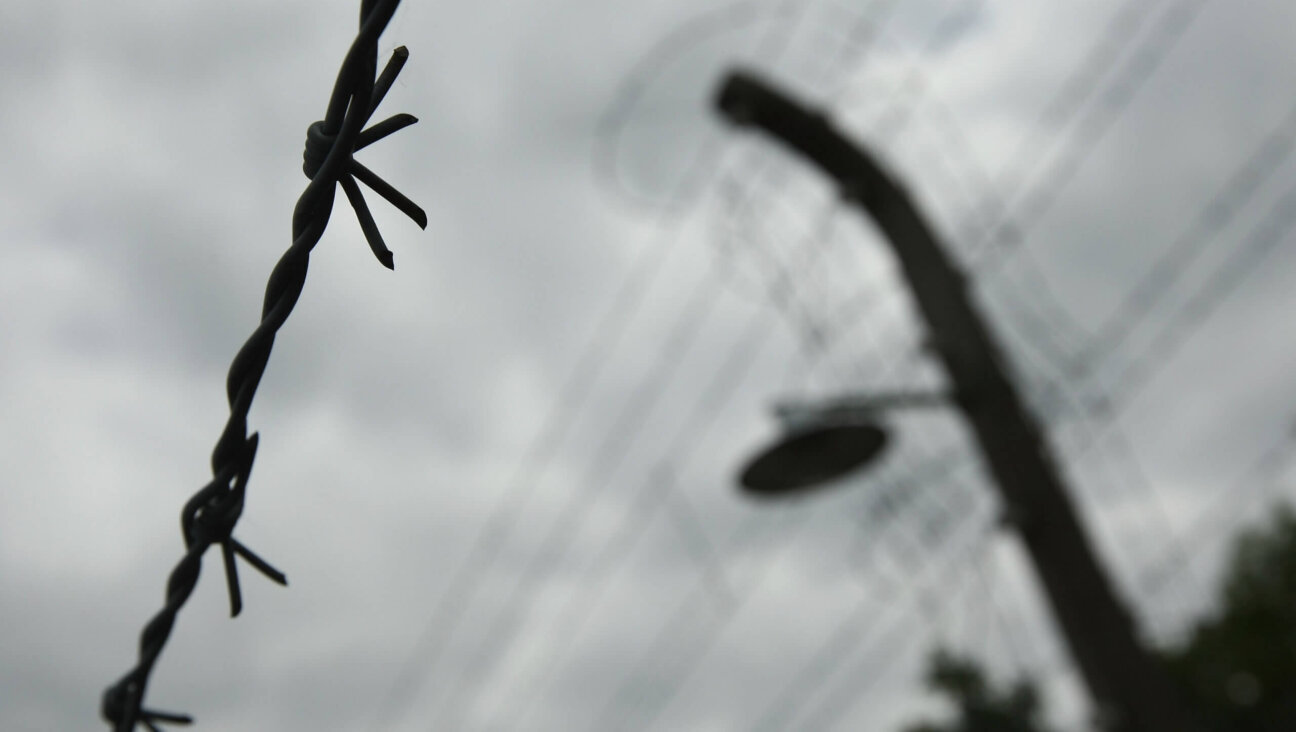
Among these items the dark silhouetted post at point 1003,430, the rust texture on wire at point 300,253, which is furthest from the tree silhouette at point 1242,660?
the rust texture on wire at point 300,253

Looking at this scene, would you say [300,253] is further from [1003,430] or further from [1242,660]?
[1242,660]

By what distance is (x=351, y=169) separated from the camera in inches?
37.0

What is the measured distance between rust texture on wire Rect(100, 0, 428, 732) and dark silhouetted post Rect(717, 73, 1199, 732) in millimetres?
5033

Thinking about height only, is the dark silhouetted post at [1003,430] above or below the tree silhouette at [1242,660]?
below

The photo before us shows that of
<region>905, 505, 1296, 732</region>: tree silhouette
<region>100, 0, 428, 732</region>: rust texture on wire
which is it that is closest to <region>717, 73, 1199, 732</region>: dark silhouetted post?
<region>100, 0, 428, 732</region>: rust texture on wire

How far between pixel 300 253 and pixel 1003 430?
17.5 feet

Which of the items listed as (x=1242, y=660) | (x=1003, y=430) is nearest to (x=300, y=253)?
(x=1003, y=430)

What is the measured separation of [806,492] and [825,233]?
58.9 inches

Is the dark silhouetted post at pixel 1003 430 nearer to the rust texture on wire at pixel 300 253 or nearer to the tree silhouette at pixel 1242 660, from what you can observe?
the rust texture on wire at pixel 300 253

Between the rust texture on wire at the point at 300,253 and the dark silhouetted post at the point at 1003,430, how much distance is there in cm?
503

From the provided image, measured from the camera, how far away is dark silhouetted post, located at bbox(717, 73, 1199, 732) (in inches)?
209

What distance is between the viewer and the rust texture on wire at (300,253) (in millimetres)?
910

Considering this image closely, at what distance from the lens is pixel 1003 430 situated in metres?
5.87

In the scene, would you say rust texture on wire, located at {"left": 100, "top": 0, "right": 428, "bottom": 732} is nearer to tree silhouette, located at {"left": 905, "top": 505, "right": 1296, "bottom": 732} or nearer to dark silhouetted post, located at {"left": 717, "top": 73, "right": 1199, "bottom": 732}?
dark silhouetted post, located at {"left": 717, "top": 73, "right": 1199, "bottom": 732}
